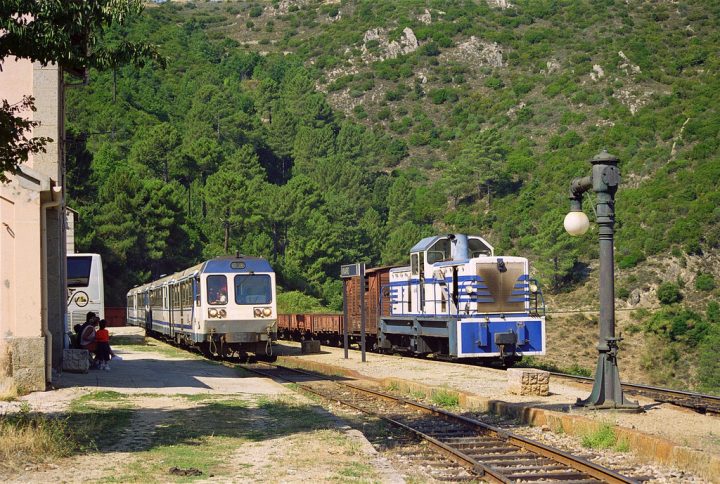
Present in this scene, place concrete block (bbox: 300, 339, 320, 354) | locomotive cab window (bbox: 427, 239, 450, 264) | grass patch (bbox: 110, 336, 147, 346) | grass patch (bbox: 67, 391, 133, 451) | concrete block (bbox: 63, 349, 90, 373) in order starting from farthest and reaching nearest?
grass patch (bbox: 110, 336, 147, 346) < concrete block (bbox: 300, 339, 320, 354) < locomotive cab window (bbox: 427, 239, 450, 264) < concrete block (bbox: 63, 349, 90, 373) < grass patch (bbox: 67, 391, 133, 451)

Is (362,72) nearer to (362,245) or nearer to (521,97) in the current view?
(521,97)

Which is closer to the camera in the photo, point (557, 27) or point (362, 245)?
point (362, 245)

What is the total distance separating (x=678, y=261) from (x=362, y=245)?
3339cm

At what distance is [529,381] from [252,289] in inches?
488

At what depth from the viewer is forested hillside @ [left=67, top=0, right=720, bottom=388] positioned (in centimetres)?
7200

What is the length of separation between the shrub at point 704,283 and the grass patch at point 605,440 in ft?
191

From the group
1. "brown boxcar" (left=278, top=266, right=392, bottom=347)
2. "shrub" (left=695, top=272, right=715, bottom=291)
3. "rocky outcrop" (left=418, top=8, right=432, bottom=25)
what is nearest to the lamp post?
"brown boxcar" (left=278, top=266, right=392, bottom=347)

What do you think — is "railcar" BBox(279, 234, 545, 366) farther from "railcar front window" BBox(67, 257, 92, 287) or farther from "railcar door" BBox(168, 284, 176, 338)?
"railcar front window" BBox(67, 257, 92, 287)

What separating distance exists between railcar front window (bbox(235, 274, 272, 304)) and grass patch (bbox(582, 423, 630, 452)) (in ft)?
55.1

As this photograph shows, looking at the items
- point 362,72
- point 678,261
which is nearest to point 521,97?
point 362,72

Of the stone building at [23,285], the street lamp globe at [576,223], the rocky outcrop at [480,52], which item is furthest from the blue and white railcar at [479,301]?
the rocky outcrop at [480,52]

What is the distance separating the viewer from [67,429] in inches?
495

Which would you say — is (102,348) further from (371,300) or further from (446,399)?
(371,300)

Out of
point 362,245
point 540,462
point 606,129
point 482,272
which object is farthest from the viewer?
point 606,129
